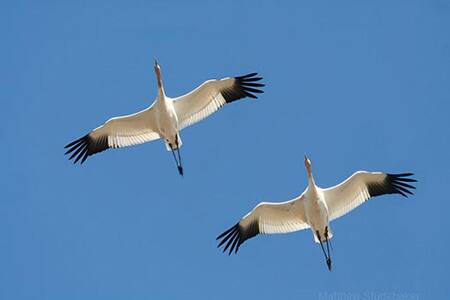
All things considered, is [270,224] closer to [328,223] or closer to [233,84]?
[328,223]

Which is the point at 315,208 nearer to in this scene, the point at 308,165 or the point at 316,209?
the point at 316,209

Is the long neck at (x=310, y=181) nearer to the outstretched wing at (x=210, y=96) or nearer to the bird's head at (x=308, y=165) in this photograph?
the bird's head at (x=308, y=165)

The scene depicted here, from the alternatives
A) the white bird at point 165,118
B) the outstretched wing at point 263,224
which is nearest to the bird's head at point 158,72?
the white bird at point 165,118

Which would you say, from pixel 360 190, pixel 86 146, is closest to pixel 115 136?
pixel 86 146

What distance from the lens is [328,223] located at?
22.3 m

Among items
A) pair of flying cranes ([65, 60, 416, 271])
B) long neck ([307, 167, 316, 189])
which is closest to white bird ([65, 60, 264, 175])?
pair of flying cranes ([65, 60, 416, 271])

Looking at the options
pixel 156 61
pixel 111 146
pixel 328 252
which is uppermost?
pixel 156 61

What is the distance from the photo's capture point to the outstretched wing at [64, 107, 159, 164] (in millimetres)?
23672

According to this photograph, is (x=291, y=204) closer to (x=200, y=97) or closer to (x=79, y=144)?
(x=200, y=97)

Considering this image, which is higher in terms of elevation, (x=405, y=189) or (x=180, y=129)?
(x=180, y=129)

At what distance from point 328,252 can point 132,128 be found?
18.7ft

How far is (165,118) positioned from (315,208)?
420 cm

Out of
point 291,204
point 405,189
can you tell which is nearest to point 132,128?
point 291,204

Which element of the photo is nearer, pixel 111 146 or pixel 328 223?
pixel 328 223
